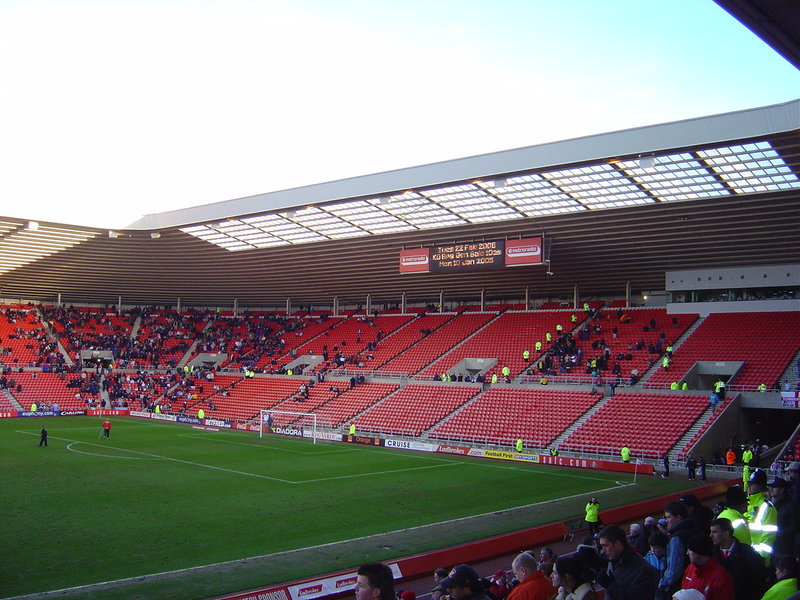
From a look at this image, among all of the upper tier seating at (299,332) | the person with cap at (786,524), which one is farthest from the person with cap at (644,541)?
the upper tier seating at (299,332)

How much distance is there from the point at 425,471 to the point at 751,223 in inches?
833

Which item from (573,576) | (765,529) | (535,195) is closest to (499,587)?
(765,529)

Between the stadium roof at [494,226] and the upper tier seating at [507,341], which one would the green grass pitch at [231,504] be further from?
the stadium roof at [494,226]

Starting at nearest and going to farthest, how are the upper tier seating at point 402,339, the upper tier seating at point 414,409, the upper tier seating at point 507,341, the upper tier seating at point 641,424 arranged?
the upper tier seating at point 641,424 < the upper tier seating at point 414,409 < the upper tier seating at point 507,341 < the upper tier seating at point 402,339

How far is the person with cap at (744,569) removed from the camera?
650cm

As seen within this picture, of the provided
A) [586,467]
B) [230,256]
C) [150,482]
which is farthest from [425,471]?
[230,256]

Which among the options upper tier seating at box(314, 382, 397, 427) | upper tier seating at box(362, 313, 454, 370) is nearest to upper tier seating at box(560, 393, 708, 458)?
upper tier seating at box(314, 382, 397, 427)

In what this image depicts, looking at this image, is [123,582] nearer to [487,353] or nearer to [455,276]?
[487,353]

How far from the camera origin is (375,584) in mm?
4992

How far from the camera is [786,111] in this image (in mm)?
25172

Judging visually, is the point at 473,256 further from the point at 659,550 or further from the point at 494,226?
the point at 659,550

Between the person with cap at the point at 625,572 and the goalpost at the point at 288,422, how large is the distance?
3744 cm

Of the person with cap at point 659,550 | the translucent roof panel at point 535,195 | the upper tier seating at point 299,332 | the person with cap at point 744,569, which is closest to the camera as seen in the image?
the person with cap at point 744,569

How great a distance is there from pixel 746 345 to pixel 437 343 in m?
21.3
